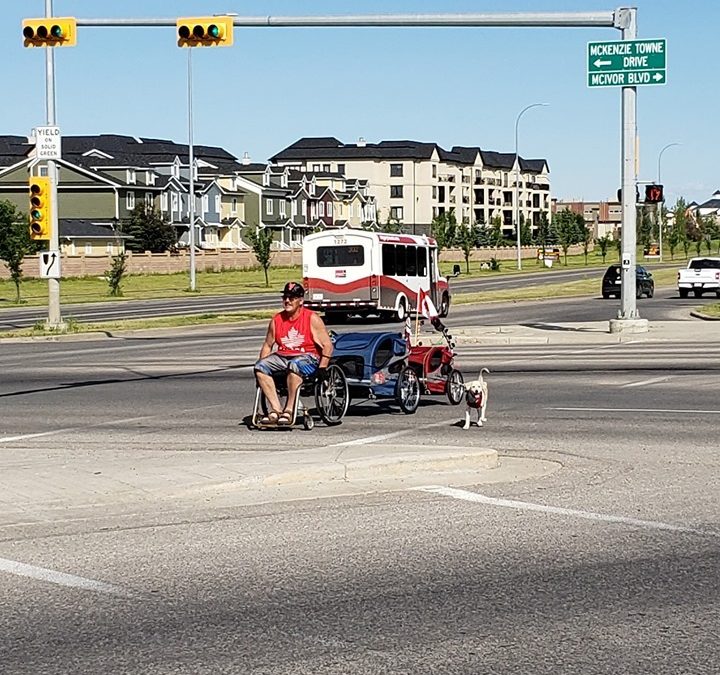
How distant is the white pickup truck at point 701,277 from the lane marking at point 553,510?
1846 inches

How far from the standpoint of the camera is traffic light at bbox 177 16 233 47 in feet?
72.5

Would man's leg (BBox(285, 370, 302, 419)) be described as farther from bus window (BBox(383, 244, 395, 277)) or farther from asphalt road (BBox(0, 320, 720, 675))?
bus window (BBox(383, 244, 395, 277))

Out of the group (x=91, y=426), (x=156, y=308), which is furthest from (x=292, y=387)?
(x=156, y=308)

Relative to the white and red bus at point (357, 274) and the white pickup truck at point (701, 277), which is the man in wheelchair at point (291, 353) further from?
the white pickup truck at point (701, 277)

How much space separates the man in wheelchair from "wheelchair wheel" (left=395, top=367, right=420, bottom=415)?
148cm

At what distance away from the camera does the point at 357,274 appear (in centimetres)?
4103

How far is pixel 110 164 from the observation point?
104438mm

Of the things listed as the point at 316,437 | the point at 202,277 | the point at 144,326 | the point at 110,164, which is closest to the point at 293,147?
the point at 110,164

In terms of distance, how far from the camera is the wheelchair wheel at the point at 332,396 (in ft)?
47.4

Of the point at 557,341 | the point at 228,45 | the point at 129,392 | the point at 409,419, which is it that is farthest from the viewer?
the point at 557,341

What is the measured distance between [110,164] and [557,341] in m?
Result: 80.4

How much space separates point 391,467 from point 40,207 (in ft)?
68.3

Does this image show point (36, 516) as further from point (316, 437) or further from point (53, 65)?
point (53, 65)

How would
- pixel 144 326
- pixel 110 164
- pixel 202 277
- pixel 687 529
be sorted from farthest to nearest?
1. pixel 110 164
2. pixel 202 277
3. pixel 144 326
4. pixel 687 529
